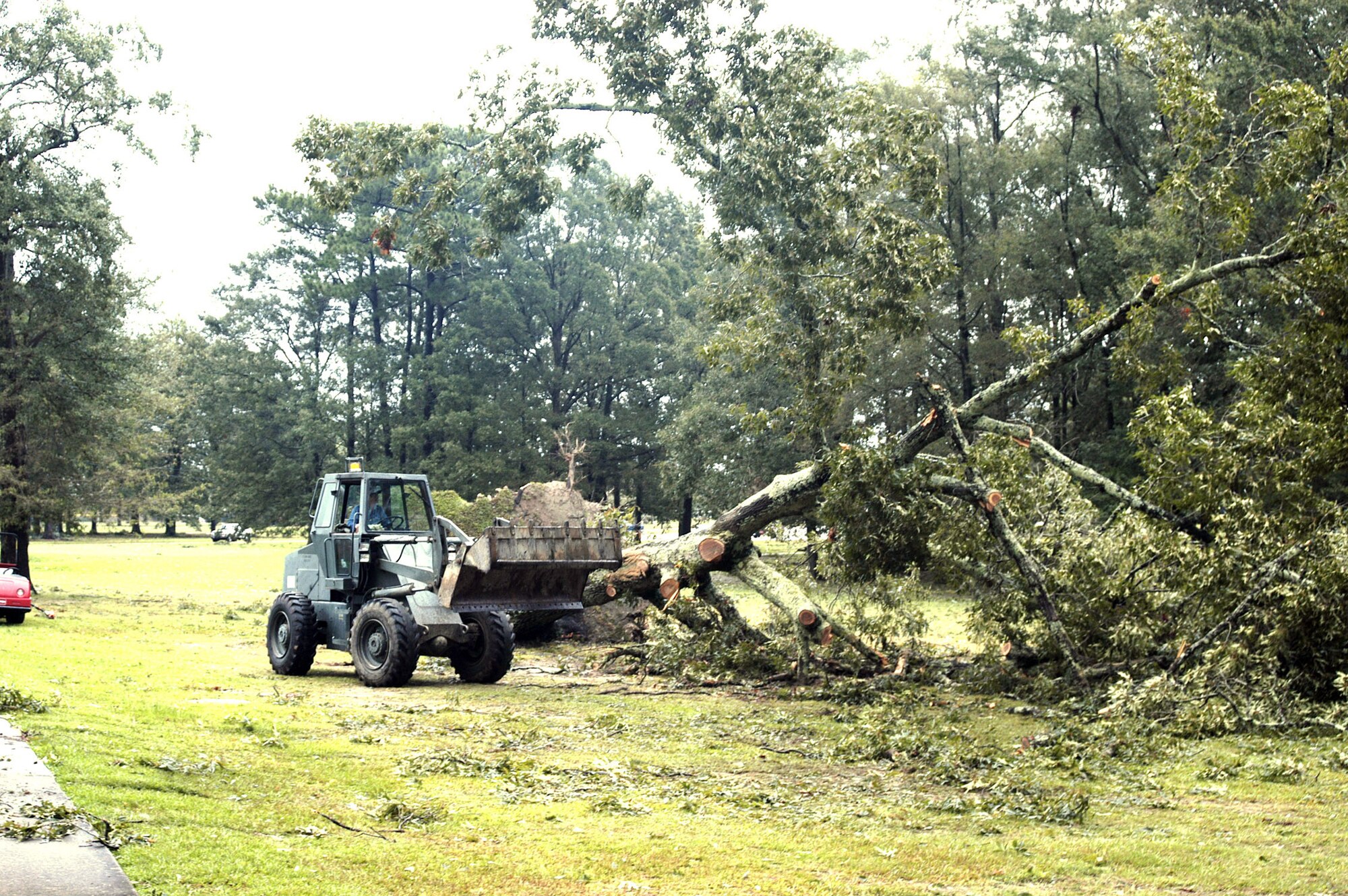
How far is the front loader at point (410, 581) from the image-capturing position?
1325cm

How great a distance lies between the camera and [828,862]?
20.8 feet

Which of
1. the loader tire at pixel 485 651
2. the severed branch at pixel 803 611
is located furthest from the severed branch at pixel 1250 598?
the loader tire at pixel 485 651

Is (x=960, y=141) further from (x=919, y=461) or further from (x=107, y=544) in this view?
(x=107, y=544)

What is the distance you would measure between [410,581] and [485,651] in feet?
3.97

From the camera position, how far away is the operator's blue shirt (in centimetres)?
1465

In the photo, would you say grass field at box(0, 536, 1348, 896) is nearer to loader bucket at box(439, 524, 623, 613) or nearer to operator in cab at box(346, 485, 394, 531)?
loader bucket at box(439, 524, 623, 613)

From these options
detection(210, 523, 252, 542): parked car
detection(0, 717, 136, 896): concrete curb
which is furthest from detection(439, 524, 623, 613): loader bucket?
detection(210, 523, 252, 542): parked car

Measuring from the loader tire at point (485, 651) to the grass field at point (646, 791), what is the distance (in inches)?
11.5

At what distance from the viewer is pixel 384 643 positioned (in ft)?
44.2

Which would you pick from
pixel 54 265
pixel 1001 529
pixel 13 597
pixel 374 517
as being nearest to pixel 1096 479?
pixel 1001 529

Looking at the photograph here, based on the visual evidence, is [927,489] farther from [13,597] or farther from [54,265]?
[54,265]

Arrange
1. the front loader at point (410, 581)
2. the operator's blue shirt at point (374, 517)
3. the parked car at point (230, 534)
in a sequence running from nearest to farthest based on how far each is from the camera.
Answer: the front loader at point (410, 581)
the operator's blue shirt at point (374, 517)
the parked car at point (230, 534)

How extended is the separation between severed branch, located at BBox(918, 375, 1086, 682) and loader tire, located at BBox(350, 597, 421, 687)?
6.32 m

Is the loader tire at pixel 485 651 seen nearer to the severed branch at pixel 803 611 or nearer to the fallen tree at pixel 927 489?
the fallen tree at pixel 927 489
